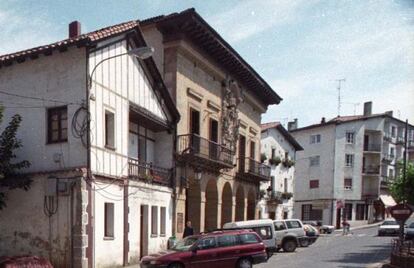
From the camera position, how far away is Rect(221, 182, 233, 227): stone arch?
98.0ft

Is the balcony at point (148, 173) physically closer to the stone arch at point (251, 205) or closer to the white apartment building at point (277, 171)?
the stone arch at point (251, 205)

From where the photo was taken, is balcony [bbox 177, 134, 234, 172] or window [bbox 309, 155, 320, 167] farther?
window [bbox 309, 155, 320, 167]

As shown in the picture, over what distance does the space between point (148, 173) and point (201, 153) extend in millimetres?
4121

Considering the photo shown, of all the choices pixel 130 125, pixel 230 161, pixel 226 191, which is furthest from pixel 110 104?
pixel 226 191

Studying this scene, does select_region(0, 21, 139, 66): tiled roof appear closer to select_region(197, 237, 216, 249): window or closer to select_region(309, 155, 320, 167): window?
select_region(197, 237, 216, 249): window

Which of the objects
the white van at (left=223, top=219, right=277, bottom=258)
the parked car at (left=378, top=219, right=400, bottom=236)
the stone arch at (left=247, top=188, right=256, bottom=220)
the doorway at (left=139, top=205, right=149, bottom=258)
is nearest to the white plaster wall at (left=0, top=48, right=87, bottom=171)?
the doorway at (left=139, top=205, right=149, bottom=258)

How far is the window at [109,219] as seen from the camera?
17516mm

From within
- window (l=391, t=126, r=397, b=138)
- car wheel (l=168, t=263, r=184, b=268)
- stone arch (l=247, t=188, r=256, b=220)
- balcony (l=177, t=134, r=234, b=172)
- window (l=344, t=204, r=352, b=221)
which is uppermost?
window (l=391, t=126, r=397, b=138)

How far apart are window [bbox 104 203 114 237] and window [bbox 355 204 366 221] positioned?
46.7 metres

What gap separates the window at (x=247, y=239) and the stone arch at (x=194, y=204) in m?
8.35

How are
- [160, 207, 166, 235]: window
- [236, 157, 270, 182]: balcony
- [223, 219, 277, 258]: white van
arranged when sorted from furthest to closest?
[236, 157, 270, 182]: balcony → [223, 219, 277, 258]: white van → [160, 207, 166, 235]: window

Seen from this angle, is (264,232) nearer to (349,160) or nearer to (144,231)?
(144,231)

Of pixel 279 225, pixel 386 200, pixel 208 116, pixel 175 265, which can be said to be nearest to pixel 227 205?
pixel 279 225

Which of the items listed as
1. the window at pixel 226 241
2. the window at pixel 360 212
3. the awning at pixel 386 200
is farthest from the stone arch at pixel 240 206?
the awning at pixel 386 200
